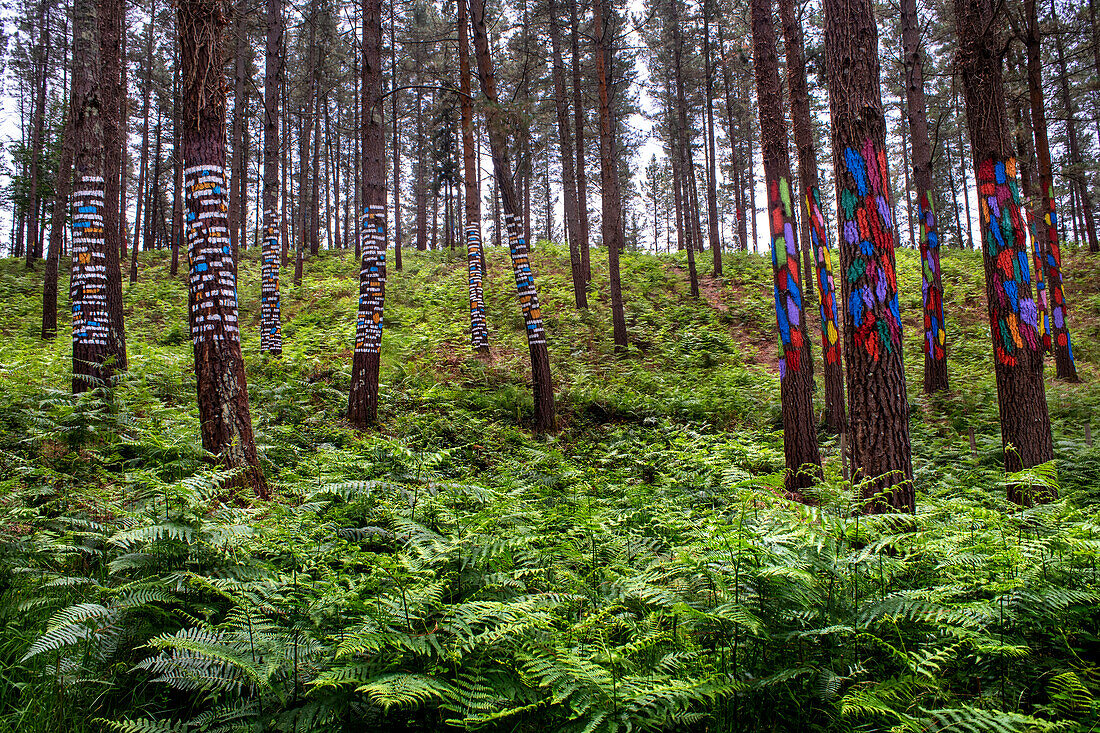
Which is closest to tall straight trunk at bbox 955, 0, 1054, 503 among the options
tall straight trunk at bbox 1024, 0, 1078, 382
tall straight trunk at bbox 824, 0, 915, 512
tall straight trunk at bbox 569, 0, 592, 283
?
tall straight trunk at bbox 824, 0, 915, 512

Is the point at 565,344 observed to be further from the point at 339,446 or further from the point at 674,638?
the point at 674,638

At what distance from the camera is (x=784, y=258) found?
311 inches

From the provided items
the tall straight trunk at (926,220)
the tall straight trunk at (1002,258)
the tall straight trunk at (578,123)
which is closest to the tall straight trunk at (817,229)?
the tall straight trunk at (1002,258)

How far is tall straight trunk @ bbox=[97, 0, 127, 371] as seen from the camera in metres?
8.97

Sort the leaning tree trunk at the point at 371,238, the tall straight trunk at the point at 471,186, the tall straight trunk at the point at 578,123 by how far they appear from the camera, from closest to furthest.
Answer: the leaning tree trunk at the point at 371,238, the tall straight trunk at the point at 471,186, the tall straight trunk at the point at 578,123

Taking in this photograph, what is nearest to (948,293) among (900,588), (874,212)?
(874,212)

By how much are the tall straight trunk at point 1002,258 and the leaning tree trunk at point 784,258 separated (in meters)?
2.07

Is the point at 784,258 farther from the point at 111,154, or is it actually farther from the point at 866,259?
the point at 111,154

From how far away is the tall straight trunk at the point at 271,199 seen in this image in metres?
13.1

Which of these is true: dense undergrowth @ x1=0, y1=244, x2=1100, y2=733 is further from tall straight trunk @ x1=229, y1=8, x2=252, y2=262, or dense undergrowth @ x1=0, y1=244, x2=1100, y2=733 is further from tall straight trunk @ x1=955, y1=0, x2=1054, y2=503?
tall straight trunk @ x1=229, y1=8, x2=252, y2=262

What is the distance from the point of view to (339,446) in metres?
7.85

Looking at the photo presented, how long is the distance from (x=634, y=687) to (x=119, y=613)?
2764mm

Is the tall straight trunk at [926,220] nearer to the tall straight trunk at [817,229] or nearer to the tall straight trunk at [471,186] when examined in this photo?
the tall straight trunk at [817,229]

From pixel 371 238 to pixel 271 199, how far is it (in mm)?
6807
